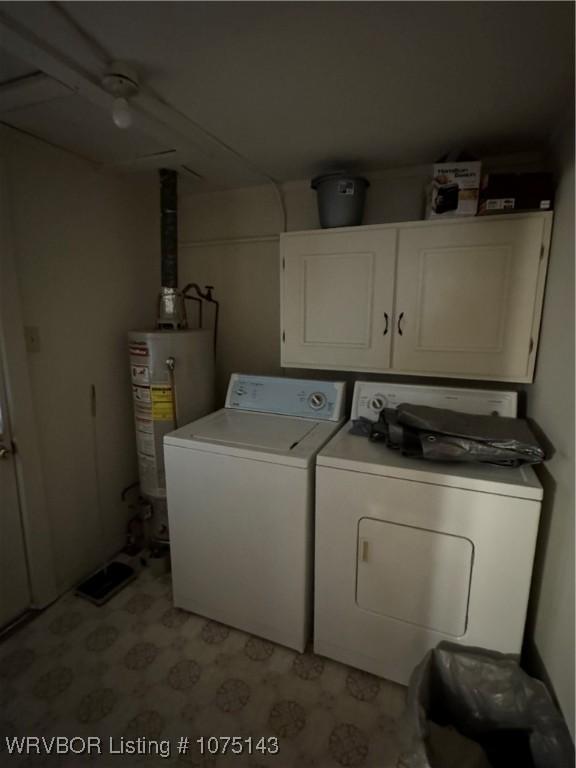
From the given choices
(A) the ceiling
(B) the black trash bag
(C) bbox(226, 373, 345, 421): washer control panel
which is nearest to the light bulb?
(A) the ceiling

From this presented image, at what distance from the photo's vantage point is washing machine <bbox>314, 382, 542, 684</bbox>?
1.27 metres

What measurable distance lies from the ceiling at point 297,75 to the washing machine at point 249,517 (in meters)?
1.20

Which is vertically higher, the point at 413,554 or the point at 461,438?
the point at 461,438

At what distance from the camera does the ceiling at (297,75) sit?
3.17 ft

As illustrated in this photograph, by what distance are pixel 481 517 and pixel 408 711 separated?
65 cm

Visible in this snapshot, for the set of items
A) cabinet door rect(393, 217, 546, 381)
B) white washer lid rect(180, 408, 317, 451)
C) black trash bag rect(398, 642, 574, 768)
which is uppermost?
cabinet door rect(393, 217, 546, 381)

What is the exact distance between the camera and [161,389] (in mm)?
1979

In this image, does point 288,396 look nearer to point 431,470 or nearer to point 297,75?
point 431,470

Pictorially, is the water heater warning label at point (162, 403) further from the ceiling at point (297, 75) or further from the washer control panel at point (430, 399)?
the ceiling at point (297, 75)

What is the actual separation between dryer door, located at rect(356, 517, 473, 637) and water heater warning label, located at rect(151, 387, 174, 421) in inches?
45.4

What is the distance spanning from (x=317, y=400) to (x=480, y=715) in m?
1.35

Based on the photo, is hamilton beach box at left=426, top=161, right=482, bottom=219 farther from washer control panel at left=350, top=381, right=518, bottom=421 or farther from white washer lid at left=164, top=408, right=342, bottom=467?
white washer lid at left=164, top=408, right=342, bottom=467

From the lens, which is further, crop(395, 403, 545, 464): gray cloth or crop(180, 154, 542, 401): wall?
crop(180, 154, 542, 401): wall

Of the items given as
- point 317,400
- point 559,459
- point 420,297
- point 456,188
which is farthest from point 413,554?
point 456,188
